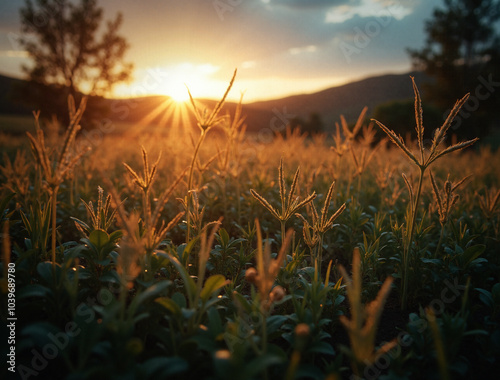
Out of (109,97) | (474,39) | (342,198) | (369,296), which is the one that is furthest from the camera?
(109,97)

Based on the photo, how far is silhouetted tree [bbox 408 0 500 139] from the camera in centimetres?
2308

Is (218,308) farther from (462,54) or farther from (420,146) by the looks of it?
(462,54)

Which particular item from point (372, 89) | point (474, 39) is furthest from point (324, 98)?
point (474, 39)

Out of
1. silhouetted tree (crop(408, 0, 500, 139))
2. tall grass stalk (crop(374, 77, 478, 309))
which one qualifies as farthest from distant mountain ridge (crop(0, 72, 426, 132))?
tall grass stalk (crop(374, 77, 478, 309))

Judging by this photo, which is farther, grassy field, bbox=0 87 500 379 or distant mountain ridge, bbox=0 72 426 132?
distant mountain ridge, bbox=0 72 426 132

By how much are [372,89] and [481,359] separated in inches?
2661

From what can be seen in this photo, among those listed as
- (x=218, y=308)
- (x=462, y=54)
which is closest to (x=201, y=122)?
(x=218, y=308)

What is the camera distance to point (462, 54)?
23.8m

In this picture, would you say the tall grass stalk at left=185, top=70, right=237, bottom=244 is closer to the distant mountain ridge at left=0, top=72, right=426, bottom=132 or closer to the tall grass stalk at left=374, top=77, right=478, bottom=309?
the tall grass stalk at left=374, top=77, right=478, bottom=309

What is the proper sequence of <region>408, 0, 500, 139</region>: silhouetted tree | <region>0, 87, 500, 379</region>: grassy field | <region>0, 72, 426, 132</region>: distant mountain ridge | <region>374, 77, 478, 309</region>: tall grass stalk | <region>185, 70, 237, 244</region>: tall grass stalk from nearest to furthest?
<region>0, 87, 500, 379</region>: grassy field < <region>374, 77, 478, 309</region>: tall grass stalk < <region>185, 70, 237, 244</region>: tall grass stalk < <region>408, 0, 500, 139</region>: silhouetted tree < <region>0, 72, 426, 132</region>: distant mountain ridge

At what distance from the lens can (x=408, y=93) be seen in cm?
6272

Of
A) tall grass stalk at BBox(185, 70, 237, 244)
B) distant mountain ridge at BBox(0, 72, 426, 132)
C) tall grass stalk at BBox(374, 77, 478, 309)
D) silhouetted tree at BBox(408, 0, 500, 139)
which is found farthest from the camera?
distant mountain ridge at BBox(0, 72, 426, 132)

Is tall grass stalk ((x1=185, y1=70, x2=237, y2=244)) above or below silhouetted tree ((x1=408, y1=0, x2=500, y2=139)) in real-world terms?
below

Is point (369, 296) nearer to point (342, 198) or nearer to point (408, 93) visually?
point (342, 198)
